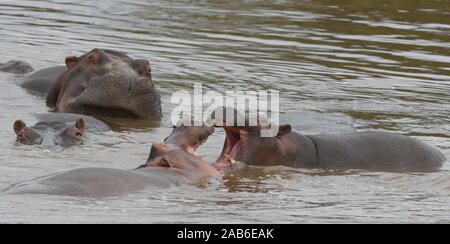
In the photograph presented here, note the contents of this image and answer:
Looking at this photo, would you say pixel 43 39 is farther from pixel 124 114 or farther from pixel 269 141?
pixel 269 141

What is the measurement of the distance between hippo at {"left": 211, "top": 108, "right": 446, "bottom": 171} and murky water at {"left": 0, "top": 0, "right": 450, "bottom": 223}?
0.47ft

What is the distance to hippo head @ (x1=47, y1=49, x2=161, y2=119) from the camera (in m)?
8.78

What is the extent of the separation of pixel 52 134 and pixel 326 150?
212cm

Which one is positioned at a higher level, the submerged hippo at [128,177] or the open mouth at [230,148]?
the submerged hippo at [128,177]

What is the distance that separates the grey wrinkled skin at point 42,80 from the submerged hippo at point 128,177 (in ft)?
13.1

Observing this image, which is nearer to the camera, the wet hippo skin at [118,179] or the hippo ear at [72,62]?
the wet hippo skin at [118,179]

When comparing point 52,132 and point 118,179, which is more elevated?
point 118,179

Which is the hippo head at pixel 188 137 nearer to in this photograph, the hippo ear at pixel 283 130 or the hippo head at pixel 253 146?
the hippo head at pixel 253 146

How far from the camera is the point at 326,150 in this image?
720cm

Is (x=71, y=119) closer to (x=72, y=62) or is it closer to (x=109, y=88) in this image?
(x=109, y=88)

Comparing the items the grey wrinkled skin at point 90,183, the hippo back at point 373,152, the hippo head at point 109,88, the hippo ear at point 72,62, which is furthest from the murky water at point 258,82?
the hippo ear at point 72,62

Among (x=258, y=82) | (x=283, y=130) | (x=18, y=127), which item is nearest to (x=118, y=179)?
(x=283, y=130)

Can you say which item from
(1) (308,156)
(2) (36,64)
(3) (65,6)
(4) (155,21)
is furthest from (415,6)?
(1) (308,156)

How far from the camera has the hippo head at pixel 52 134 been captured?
7305 mm
